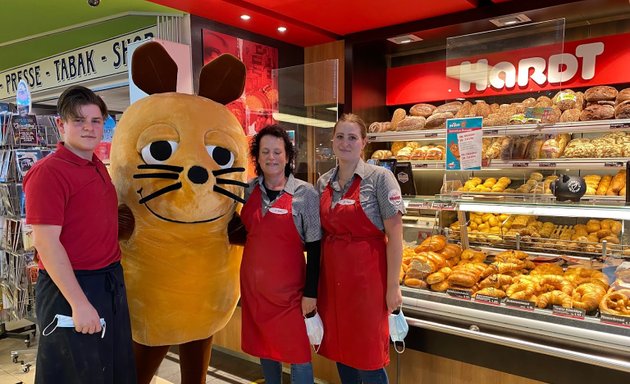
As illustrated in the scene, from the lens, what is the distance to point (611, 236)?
3062mm

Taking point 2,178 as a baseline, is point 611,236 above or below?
below

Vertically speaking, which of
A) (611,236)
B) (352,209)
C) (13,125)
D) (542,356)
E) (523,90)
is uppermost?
(523,90)

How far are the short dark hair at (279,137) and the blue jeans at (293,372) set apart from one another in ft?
3.16

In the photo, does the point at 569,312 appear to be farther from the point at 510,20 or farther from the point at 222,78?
the point at 510,20

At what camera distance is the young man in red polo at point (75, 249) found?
66.3 inches

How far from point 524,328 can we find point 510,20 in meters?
3.78

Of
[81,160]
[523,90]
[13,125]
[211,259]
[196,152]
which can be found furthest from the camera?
[523,90]

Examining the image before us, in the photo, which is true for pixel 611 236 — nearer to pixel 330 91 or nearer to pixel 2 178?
pixel 330 91

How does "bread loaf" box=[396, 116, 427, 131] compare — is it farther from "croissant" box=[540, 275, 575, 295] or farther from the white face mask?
the white face mask

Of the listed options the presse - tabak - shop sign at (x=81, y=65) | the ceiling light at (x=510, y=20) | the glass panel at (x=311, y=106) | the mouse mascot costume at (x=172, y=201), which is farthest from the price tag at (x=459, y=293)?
the presse - tabak - shop sign at (x=81, y=65)

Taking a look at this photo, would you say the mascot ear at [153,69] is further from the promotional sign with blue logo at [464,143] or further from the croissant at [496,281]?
the croissant at [496,281]

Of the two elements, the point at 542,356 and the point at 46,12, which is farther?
the point at 46,12

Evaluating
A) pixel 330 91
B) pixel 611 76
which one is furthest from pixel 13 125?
pixel 611 76

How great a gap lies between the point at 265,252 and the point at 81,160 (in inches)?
34.9
